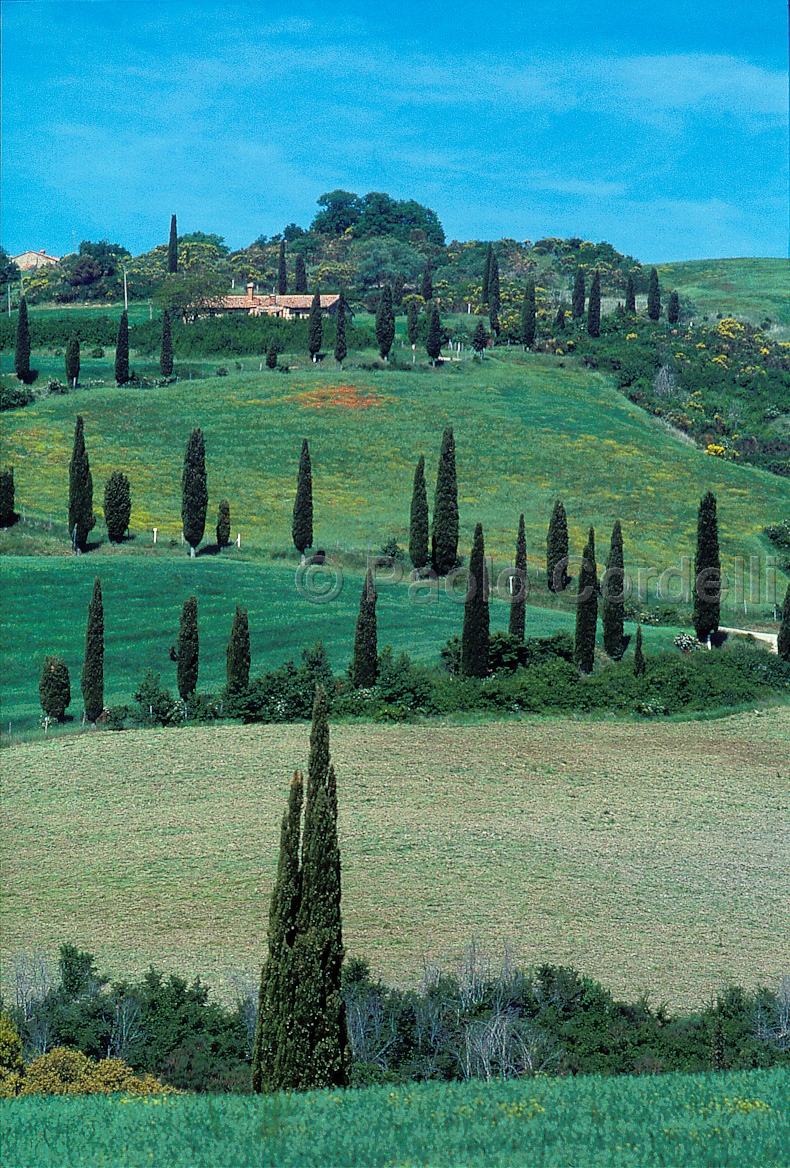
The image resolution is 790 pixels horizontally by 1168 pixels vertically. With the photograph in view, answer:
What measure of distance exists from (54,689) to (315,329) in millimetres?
76843

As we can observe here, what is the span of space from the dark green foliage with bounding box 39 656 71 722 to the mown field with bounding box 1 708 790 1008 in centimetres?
556

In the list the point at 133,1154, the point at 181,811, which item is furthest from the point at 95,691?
the point at 133,1154

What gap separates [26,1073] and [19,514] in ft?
202

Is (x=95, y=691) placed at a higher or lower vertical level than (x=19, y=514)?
lower

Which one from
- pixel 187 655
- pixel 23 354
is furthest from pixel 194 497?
pixel 23 354

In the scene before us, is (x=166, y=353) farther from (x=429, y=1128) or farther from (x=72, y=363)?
(x=429, y=1128)

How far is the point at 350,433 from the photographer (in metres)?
109

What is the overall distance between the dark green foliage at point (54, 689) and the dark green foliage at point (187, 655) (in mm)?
4393

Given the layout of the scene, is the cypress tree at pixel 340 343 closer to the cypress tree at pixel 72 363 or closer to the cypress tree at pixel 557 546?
the cypress tree at pixel 72 363

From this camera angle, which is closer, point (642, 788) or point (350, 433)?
point (642, 788)

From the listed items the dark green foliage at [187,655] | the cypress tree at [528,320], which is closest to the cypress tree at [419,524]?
the dark green foliage at [187,655]

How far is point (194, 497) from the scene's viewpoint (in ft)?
254

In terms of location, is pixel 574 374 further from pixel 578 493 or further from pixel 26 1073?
pixel 26 1073

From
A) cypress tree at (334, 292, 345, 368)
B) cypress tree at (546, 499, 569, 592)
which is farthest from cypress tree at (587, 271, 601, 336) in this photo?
cypress tree at (546, 499, 569, 592)
